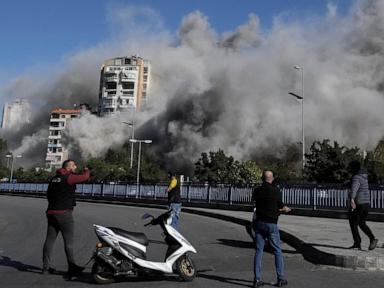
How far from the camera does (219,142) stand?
80062 mm

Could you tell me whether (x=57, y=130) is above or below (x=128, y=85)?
below

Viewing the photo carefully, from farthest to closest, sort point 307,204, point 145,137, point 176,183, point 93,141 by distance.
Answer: point 93,141 < point 145,137 < point 307,204 < point 176,183

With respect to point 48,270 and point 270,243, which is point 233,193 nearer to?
point 48,270

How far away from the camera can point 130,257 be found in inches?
270

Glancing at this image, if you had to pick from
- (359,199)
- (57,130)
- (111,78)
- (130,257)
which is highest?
(111,78)

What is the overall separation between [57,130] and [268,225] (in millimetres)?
127200

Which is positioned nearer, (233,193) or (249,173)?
(233,193)

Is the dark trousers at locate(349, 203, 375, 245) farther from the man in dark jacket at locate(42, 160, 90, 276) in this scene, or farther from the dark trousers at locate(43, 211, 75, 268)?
the dark trousers at locate(43, 211, 75, 268)

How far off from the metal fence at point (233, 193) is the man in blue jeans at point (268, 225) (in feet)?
41.1

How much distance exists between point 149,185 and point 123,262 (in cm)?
2670

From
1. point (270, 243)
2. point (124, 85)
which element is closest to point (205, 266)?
point (270, 243)

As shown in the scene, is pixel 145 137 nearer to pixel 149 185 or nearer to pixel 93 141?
pixel 93 141

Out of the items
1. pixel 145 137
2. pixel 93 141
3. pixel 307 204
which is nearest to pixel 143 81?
pixel 93 141

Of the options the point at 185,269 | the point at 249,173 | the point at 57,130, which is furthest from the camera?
the point at 57,130
